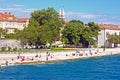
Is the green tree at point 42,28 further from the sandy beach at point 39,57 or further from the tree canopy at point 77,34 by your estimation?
the sandy beach at point 39,57

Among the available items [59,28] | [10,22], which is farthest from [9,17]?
[59,28]

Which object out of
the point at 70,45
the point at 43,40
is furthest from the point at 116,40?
the point at 43,40

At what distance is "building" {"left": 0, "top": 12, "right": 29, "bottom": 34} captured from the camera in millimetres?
111375

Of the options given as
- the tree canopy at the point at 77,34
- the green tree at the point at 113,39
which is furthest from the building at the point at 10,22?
the green tree at the point at 113,39

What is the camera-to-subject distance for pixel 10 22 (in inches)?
4464

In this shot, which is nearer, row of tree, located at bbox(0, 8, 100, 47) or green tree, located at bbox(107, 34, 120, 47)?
row of tree, located at bbox(0, 8, 100, 47)

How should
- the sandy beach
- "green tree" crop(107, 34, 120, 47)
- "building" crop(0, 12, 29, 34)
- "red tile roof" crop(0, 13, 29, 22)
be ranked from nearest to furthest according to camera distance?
the sandy beach
"building" crop(0, 12, 29, 34)
"red tile roof" crop(0, 13, 29, 22)
"green tree" crop(107, 34, 120, 47)

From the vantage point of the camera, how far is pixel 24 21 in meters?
117

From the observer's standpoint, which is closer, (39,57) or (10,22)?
(39,57)

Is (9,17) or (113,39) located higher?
(9,17)

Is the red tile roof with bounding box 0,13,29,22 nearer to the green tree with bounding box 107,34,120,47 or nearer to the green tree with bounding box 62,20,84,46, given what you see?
the green tree with bounding box 62,20,84,46

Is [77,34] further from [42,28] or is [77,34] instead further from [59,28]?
[42,28]

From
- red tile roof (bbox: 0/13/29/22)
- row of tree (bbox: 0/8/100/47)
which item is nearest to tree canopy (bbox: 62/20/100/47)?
row of tree (bbox: 0/8/100/47)

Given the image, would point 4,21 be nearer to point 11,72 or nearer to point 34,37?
point 34,37
